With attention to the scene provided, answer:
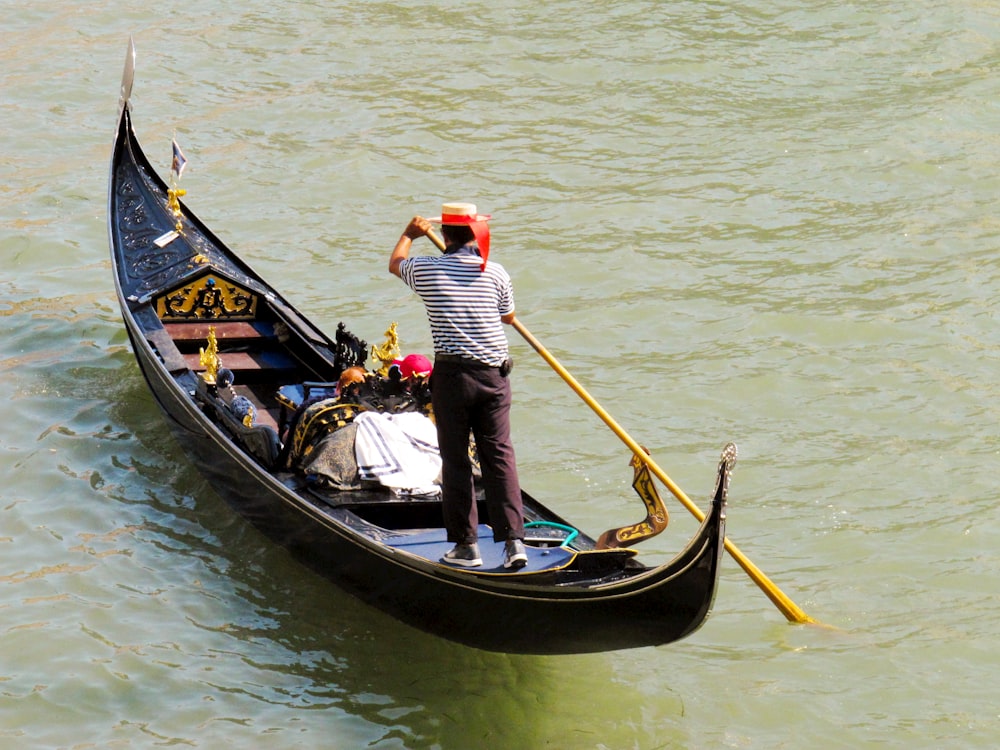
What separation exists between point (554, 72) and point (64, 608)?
592 cm

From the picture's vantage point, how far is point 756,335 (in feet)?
20.3

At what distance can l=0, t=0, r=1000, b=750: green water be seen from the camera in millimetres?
4008

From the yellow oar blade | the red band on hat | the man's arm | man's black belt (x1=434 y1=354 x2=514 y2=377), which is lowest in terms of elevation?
the yellow oar blade

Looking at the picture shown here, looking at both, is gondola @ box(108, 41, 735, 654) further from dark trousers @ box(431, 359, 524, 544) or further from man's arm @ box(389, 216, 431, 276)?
man's arm @ box(389, 216, 431, 276)

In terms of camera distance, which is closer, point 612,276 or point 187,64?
point 612,276

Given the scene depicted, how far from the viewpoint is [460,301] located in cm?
355

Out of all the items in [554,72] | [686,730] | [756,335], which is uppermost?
[554,72]

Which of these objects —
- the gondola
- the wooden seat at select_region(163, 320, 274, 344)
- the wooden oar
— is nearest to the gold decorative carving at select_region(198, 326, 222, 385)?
the gondola

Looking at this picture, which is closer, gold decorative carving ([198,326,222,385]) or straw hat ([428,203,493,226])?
straw hat ([428,203,493,226])

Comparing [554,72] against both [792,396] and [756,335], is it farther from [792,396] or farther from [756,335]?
[792,396]

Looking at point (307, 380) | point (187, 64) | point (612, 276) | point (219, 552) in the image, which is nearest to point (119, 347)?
point (307, 380)

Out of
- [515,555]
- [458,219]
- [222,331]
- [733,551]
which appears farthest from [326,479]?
[222,331]

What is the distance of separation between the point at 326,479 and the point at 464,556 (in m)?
0.68

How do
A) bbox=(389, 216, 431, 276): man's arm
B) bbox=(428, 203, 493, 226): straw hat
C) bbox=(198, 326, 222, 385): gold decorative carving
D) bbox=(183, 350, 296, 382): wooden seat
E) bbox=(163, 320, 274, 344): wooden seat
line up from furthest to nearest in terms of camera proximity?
bbox=(163, 320, 274, 344): wooden seat < bbox=(183, 350, 296, 382): wooden seat < bbox=(198, 326, 222, 385): gold decorative carving < bbox=(389, 216, 431, 276): man's arm < bbox=(428, 203, 493, 226): straw hat
